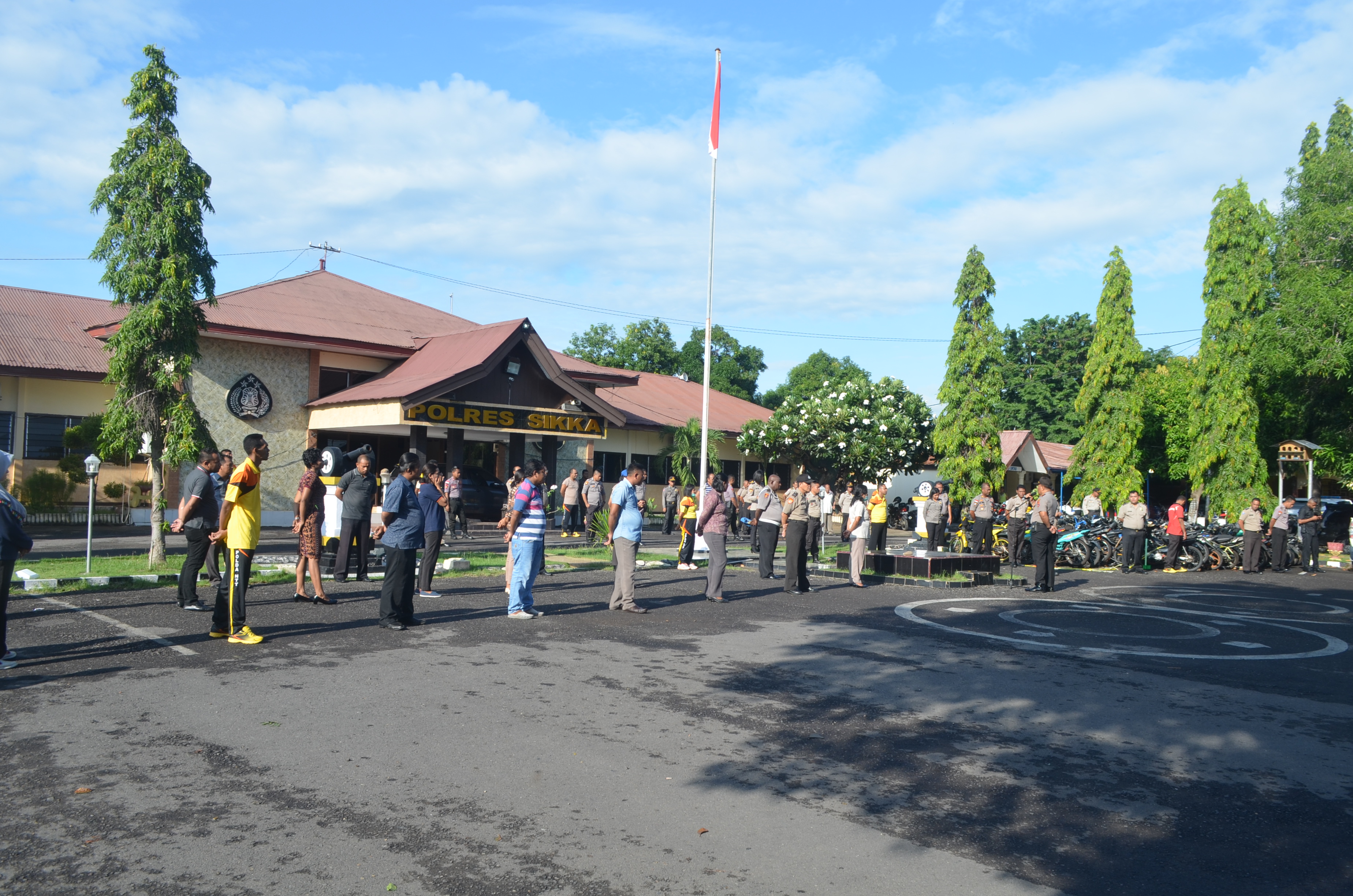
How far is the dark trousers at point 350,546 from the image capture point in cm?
1333

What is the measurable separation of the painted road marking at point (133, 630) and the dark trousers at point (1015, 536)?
16.4 meters

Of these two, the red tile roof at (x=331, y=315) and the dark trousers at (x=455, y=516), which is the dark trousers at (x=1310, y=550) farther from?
the red tile roof at (x=331, y=315)

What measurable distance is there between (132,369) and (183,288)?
5.01 ft

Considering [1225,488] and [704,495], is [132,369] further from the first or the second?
[1225,488]

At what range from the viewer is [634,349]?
57562 mm

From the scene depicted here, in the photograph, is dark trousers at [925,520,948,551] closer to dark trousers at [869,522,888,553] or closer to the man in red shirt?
dark trousers at [869,522,888,553]

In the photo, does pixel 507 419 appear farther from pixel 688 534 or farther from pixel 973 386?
pixel 973 386

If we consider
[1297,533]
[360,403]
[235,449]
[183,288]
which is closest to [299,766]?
[183,288]

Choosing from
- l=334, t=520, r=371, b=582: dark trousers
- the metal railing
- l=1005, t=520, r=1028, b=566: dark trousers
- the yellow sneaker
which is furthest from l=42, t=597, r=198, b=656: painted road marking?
l=1005, t=520, r=1028, b=566: dark trousers

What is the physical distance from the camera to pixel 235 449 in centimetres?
2456

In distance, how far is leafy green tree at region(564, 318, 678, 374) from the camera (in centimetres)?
5734

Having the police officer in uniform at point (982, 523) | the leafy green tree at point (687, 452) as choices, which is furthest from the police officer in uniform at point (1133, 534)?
the leafy green tree at point (687, 452)

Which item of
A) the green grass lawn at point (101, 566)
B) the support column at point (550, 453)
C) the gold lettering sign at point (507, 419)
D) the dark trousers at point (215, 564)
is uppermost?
the gold lettering sign at point (507, 419)

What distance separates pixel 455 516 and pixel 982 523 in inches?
499
